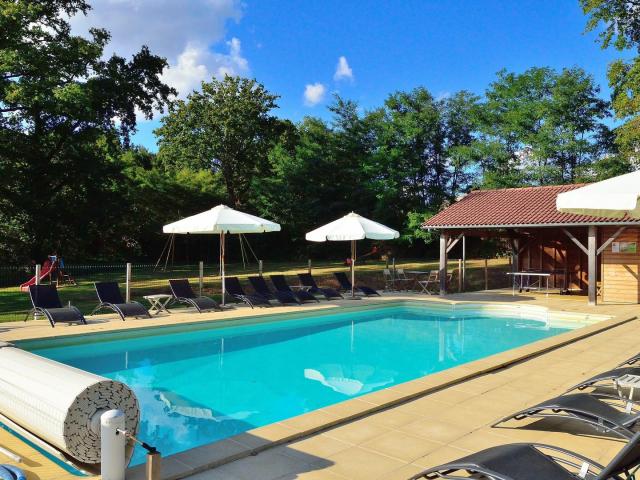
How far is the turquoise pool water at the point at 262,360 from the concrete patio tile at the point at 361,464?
6.58 ft

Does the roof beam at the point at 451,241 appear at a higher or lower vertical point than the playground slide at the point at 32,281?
higher

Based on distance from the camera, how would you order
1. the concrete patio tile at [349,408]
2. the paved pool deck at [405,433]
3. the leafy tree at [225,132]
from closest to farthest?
the paved pool deck at [405,433], the concrete patio tile at [349,408], the leafy tree at [225,132]

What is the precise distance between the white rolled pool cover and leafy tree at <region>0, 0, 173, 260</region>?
52.3ft

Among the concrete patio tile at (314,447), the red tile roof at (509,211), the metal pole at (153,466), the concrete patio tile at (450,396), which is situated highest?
the red tile roof at (509,211)

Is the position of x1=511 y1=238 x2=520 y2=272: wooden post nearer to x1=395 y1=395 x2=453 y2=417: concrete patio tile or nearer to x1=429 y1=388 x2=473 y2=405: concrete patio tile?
x1=429 y1=388 x2=473 y2=405: concrete patio tile

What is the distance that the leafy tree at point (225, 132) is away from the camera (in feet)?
106

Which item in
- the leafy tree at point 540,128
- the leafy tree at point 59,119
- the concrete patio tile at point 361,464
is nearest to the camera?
the concrete patio tile at point 361,464

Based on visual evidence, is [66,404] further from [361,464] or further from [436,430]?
[436,430]

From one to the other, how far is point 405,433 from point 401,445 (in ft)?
0.96

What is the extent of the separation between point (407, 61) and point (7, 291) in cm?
2378

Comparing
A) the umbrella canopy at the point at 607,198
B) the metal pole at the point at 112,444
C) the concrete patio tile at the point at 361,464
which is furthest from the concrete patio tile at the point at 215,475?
the umbrella canopy at the point at 607,198

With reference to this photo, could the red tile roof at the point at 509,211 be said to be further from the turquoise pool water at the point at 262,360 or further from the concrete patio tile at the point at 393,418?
the concrete patio tile at the point at 393,418

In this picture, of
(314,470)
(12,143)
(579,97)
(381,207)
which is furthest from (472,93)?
(314,470)

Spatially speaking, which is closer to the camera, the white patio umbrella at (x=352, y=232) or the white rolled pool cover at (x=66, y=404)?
the white rolled pool cover at (x=66, y=404)
